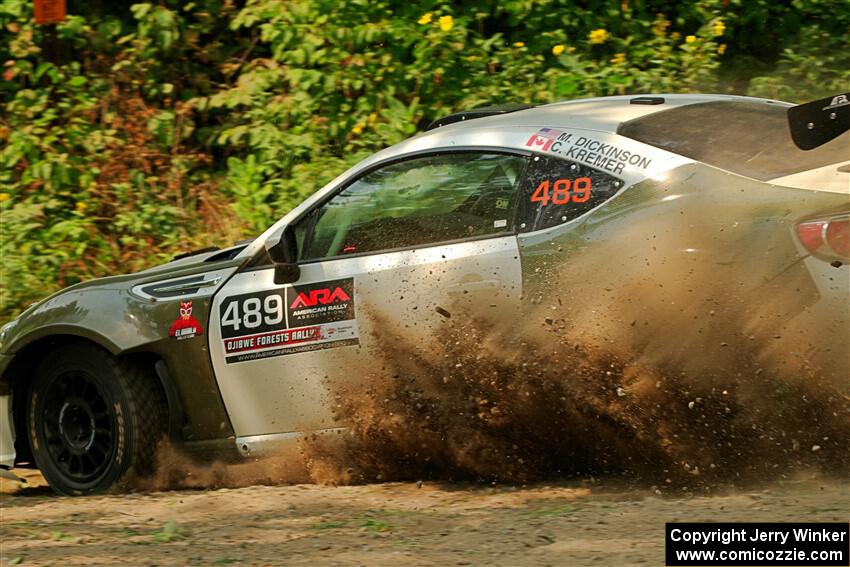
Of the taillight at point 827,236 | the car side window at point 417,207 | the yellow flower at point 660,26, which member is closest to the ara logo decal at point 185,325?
the car side window at point 417,207

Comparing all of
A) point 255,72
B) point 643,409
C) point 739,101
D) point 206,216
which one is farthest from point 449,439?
point 255,72

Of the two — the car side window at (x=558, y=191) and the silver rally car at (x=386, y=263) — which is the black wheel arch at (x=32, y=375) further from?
the car side window at (x=558, y=191)

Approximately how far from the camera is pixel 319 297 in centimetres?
544

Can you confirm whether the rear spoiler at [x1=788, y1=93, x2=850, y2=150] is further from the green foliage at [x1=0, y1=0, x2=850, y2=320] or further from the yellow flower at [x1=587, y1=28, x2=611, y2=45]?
the yellow flower at [x1=587, y1=28, x2=611, y2=45]

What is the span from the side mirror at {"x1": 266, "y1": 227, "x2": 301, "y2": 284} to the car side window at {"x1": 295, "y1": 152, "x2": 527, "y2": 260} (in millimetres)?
40

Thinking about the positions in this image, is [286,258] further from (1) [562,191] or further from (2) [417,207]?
(1) [562,191]

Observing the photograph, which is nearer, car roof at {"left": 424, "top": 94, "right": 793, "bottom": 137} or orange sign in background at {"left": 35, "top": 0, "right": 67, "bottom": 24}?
car roof at {"left": 424, "top": 94, "right": 793, "bottom": 137}

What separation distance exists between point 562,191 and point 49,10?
5675mm

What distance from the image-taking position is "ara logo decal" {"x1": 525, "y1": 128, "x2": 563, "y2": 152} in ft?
16.9

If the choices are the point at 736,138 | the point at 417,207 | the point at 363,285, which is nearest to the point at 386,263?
the point at 363,285

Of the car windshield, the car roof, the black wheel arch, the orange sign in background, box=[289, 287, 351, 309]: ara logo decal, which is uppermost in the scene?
the orange sign in background

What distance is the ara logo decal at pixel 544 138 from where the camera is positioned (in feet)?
16.9

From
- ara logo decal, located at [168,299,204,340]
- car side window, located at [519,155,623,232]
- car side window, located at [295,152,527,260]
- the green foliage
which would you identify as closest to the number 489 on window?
car side window, located at [519,155,623,232]

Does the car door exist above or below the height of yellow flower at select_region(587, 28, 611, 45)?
below
